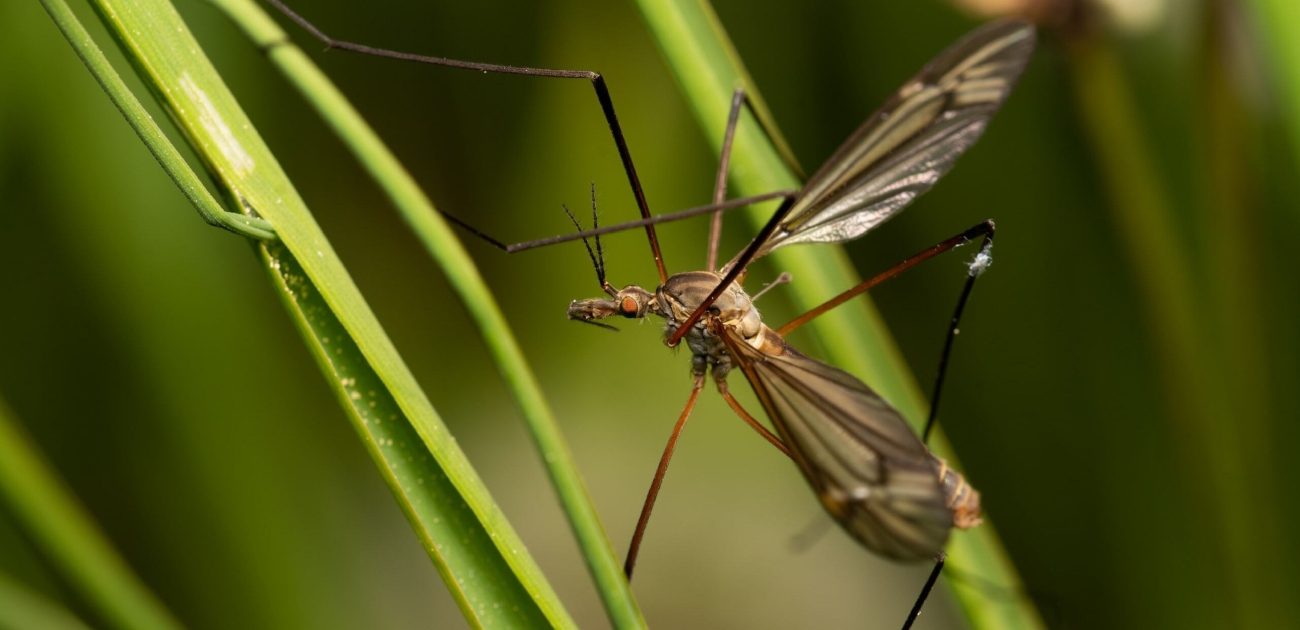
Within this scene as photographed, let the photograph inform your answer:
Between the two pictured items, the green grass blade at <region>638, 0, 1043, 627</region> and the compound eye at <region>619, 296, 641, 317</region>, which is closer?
the green grass blade at <region>638, 0, 1043, 627</region>

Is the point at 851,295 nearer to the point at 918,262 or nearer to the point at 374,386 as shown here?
the point at 918,262

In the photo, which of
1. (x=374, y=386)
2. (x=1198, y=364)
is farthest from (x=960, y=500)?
(x=374, y=386)

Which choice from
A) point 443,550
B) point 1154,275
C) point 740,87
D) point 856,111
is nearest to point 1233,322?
point 1154,275

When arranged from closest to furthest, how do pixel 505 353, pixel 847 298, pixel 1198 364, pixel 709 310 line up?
pixel 505 353
pixel 847 298
pixel 709 310
pixel 1198 364

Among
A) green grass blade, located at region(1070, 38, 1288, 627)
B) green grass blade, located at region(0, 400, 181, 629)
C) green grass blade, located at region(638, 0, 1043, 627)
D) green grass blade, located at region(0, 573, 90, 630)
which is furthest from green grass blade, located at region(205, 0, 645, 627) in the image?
green grass blade, located at region(1070, 38, 1288, 627)

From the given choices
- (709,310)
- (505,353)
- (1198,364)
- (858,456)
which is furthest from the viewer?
(1198,364)

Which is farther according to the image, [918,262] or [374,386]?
[918,262]

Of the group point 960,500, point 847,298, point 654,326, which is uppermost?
point 847,298

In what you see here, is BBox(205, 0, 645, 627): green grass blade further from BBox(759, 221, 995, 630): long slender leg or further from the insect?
BBox(759, 221, 995, 630): long slender leg
